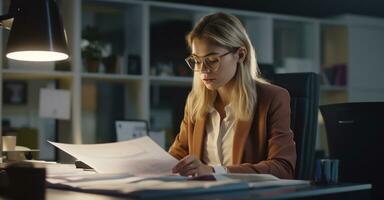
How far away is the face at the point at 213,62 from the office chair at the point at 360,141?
0.62 m

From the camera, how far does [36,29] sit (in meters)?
1.59

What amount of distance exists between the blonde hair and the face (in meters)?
0.02

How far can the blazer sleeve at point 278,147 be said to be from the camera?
1780mm

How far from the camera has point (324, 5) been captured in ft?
18.8

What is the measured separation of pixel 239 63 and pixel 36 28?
80 centimetres

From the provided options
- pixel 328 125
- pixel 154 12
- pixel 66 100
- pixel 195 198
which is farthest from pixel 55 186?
pixel 154 12

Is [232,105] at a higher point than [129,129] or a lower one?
higher

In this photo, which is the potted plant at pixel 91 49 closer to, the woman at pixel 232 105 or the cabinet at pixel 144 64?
the cabinet at pixel 144 64

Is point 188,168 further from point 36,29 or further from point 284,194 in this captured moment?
point 36,29

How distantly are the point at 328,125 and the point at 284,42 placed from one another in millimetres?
2818

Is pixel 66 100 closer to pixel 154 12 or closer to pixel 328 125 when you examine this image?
pixel 154 12

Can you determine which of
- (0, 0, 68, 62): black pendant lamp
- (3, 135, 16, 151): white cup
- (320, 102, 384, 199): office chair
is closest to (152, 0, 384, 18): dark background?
(320, 102, 384, 199): office chair

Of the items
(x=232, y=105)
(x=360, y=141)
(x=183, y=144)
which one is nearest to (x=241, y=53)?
(x=232, y=105)

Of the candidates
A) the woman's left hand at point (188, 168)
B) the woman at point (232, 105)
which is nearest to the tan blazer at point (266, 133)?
the woman at point (232, 105)
